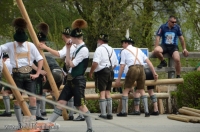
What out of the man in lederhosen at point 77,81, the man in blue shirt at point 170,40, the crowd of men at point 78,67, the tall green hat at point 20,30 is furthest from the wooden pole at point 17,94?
the man in blue shirt at point 170,40

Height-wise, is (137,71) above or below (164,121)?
above

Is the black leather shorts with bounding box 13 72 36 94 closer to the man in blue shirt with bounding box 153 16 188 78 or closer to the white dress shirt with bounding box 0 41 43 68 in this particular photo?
the white dress shirt with bounding box 0 41 43 68

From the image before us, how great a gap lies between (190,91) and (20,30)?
16.4 feet

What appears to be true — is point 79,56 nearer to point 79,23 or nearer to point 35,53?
point 79,23

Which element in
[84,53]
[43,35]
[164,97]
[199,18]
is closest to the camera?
[84,53]

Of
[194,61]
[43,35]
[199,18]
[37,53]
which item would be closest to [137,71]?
→ [43,35]

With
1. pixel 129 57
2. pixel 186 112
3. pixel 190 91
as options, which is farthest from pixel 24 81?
pixel 190 91

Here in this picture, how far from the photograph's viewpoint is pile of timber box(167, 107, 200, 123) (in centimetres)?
1395

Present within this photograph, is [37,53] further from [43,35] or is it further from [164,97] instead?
[164,97]

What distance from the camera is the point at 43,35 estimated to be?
13.7m

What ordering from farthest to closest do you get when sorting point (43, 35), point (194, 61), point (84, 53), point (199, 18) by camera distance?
point (199, 18)
point (194, 61)
point (43, 35)
point (84, 53)

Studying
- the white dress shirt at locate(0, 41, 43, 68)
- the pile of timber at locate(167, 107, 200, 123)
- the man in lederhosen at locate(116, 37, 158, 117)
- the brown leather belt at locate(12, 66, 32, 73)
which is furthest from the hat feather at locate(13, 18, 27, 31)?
the pile of timber at locate(167, 107, 200, 123)

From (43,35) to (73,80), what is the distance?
7.70ft

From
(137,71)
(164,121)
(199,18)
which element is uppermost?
(199,18)
